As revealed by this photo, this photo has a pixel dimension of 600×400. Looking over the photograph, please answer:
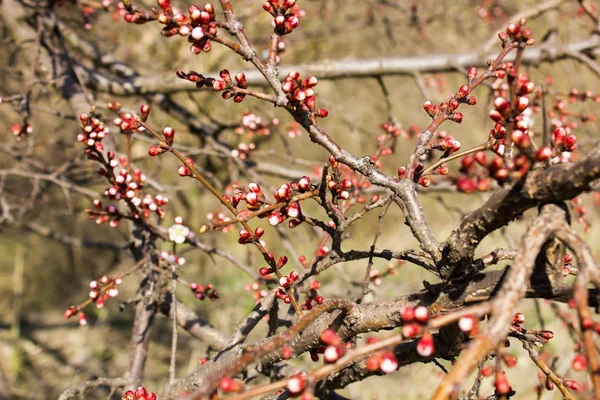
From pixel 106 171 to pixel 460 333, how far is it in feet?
4.43

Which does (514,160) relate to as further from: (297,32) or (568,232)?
(297,32)

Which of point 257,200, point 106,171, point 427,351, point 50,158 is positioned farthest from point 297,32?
point 427,351

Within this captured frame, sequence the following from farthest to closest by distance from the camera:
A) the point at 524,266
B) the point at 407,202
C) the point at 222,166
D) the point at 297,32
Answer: the point at 297,32
the point at 222,166
the point at 407,202
the point at 524,266

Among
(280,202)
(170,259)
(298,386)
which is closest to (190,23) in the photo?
(280,202)

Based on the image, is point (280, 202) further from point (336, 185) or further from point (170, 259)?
point (170, 259)

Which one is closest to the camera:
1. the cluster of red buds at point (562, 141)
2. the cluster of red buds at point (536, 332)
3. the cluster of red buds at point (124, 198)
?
the cluster of red buds at point (562, 141)

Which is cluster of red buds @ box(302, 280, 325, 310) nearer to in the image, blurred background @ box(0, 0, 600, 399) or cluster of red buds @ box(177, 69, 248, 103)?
cluster of red buds @ box(177, 69, 248, 103)

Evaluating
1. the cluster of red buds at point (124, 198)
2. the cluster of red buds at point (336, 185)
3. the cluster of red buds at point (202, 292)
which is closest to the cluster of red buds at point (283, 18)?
the cluster of red buds at point (336, 185)

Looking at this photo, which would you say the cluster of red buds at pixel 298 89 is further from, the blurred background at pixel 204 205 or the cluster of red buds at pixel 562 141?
the blurred background at pixel 204 205

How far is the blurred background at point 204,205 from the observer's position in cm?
452

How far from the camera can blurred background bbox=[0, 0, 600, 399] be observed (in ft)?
14.8

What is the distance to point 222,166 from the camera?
5.28 metres

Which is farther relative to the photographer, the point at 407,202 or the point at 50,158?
the point at 50,158

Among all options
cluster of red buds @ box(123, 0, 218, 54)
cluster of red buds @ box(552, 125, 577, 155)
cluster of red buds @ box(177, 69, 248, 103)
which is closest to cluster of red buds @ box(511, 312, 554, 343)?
cluster of red buds @ box(552, 125, 577, 155)
